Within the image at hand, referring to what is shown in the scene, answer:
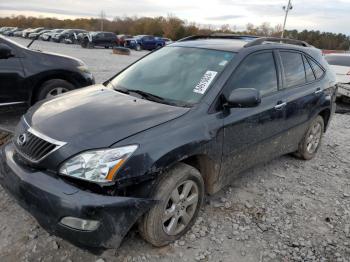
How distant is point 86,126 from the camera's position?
270 centimetres

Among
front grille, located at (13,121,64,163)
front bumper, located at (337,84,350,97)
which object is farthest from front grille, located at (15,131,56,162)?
front bumper, located at (337,84,350,97)

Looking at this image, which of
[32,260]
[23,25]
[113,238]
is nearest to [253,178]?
[113,238]

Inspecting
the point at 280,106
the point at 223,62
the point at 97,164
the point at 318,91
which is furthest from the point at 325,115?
the point at 97,164

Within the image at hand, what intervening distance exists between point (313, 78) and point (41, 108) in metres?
3.58

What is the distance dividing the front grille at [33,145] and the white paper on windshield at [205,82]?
1.35 m

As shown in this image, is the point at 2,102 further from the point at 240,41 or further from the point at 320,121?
the point at 320,121

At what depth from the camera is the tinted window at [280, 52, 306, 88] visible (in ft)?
13.8

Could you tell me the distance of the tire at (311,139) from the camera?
4.97m

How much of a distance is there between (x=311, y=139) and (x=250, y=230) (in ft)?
7.80

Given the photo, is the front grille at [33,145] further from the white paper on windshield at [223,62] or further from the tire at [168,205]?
the white paper on windshield at [223,62]

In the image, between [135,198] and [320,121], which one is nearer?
[135,198]

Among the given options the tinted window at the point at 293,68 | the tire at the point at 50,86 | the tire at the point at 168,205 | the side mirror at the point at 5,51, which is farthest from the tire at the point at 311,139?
the side mirror at the point at 5,51

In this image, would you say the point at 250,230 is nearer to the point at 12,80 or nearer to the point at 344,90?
the point at 12,80

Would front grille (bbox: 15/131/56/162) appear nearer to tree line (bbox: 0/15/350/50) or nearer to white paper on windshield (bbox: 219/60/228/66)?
white paper on windshield (bbox: 219/60/228/66)
